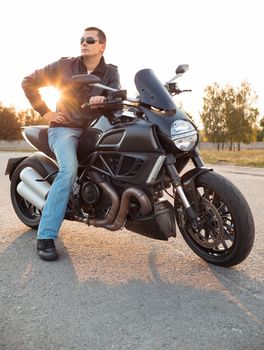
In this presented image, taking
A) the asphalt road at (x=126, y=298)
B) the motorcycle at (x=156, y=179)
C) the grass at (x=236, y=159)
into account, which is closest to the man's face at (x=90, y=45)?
the motorcycle at (x=156, y=179)

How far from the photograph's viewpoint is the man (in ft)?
11.8

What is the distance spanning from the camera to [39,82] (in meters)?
4.14

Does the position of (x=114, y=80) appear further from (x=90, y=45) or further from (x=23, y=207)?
(x=23, y=207)

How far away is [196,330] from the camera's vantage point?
222cm

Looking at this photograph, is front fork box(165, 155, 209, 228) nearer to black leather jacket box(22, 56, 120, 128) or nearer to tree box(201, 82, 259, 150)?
black leather jacket box(22, 56, 120, 128)

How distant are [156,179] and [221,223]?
23.7 inches

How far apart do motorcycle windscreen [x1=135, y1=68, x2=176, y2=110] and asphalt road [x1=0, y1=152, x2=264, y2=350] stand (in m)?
1.29

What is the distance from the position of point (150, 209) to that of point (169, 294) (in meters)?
0.77

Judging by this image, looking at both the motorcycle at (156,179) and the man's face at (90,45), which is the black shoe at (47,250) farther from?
the man's face at (90,45)

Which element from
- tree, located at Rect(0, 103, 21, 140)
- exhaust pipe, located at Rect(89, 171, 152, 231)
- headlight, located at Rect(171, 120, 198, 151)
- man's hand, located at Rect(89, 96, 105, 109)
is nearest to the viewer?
headlight, located at Rect(171, 120, 198, 151)

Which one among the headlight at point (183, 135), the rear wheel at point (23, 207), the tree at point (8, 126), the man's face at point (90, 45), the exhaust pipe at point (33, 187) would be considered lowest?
the tree at point (8, 126)

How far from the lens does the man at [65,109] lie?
3609mm

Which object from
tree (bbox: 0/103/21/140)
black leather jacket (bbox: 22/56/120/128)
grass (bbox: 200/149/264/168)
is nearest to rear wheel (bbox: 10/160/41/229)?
black leather jacket (bbox: 22/56/120/128)

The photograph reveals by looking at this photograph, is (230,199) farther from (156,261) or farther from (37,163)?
Result: (37,163)
